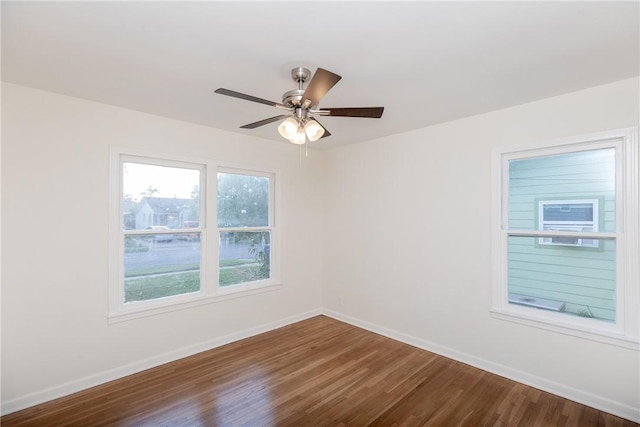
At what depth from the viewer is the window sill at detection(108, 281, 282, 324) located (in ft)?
9.95

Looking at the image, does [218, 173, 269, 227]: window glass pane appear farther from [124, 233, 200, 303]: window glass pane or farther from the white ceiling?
the white ceiling

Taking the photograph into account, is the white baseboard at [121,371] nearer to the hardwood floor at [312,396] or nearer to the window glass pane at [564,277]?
the hardwood floor at [312,396]

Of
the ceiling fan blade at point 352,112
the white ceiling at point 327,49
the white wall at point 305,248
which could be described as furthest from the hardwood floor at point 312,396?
Result: the white ceiling at point 327,49

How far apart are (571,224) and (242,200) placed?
11.5ft

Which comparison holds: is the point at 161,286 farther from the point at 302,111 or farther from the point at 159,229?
the point at 302,111

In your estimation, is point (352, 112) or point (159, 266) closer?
point (352, 112)

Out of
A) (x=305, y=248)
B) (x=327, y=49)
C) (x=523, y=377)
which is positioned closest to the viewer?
(x=327, y=49)

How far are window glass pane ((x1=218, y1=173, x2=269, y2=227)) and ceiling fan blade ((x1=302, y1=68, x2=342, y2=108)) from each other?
6.80ft

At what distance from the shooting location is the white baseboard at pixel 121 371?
2.49 meters

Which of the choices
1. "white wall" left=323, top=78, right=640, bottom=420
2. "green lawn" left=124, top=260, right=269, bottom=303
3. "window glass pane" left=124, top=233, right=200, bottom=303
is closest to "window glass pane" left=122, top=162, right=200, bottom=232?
"window glass pane" left=124, top=233, right=200, bottom=303

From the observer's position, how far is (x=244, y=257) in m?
4.10

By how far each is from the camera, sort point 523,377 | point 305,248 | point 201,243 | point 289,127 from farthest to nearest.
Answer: point 305,248 → point 201,243 → point 523,377 → point 289,127

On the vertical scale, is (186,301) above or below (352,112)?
below

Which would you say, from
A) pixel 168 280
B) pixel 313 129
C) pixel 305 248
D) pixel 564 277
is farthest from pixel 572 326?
pixel 168 280
